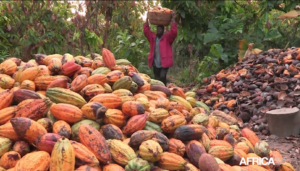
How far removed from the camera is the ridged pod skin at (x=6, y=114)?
70.4 inches

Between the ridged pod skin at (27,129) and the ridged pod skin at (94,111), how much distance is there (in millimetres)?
250

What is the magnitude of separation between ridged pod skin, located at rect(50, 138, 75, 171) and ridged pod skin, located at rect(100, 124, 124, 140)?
0.27 metres

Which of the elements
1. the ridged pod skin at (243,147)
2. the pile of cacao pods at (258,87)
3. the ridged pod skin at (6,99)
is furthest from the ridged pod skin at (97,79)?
the pile of cacao pods at (258,87)

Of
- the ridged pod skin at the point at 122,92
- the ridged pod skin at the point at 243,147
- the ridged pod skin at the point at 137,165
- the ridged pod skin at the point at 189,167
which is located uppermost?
the ridged pod skin at the point at 122,92

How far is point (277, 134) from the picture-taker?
14.0ft

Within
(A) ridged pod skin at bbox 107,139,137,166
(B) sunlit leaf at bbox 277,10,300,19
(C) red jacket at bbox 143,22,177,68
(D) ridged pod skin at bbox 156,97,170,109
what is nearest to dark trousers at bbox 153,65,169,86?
(C) red jacket at bbox 143,22,177,68

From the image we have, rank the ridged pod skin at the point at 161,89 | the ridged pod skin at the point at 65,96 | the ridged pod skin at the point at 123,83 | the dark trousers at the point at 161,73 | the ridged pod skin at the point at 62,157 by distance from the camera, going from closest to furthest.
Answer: the ridged pod skin at the point at 62,157 < the ridged pod skin at the point at 65,96 < the ridged pod skin at the point at 123,83 < the ridged pod skin at the point at 161,89 < the dark trousers at the point at 161,73

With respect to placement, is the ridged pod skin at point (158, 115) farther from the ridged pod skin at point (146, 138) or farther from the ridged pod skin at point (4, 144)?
the ridged pod skin at point (4, 144)

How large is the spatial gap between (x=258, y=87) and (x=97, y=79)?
3.88 meters

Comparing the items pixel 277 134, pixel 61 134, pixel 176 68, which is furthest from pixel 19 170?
pixel 176 68

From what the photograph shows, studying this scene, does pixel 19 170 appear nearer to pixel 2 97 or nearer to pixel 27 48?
pixel 2 97

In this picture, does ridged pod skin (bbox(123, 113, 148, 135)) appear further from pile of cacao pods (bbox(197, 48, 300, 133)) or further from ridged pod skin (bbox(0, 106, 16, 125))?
pile of cacao pods (bbox(197, 48, 300, 133))

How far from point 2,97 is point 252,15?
24.7 ft

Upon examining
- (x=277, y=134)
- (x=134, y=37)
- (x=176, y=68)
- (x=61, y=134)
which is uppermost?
(x=61, y=134)
